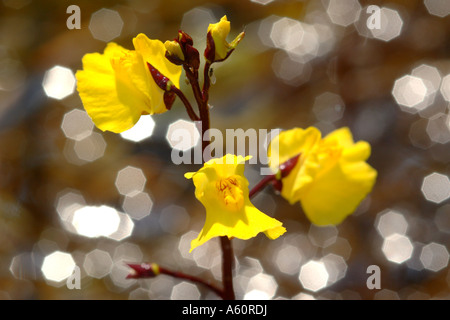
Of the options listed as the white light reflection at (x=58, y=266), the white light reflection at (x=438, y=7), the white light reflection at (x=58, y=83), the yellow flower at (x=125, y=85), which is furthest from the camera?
the white light reflection at (x=438, y=7)

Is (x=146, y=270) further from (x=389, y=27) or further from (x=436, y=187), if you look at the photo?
(x=389, y=27)

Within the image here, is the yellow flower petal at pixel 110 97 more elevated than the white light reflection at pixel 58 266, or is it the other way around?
the yellow flower petal at pixel 110 97

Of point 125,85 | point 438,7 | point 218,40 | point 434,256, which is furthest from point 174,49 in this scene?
point 438,7

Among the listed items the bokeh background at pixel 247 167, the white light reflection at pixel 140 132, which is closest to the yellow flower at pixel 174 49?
the bokeh background at pixel 247 167

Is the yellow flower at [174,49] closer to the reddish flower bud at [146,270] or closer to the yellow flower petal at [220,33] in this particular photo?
the yellow flower petal at [220,33]

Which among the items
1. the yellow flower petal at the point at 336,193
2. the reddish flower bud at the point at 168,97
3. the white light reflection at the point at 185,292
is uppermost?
the reddish flower bud at the point at 168,97

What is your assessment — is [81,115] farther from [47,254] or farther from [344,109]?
[344,109]
